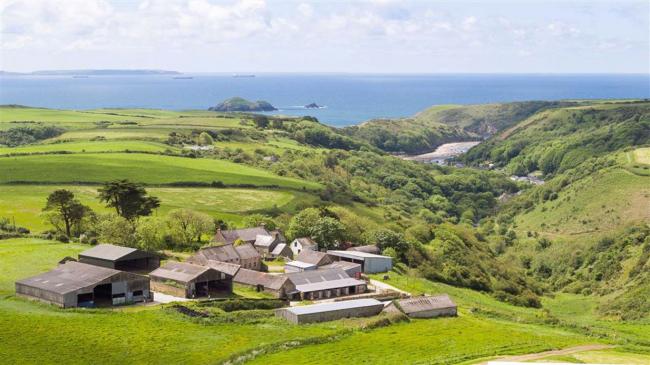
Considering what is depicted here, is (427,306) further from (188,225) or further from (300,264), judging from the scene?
(188,225)

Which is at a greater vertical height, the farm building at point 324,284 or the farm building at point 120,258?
the farm building at point 120,258

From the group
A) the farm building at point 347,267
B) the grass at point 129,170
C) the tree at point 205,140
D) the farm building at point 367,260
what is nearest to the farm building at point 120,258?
the farm building at point 347,267

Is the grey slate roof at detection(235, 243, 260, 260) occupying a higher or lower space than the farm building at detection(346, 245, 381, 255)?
higher

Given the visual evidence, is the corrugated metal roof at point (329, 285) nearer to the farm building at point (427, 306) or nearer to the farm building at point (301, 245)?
the farm building at point (427, 306)

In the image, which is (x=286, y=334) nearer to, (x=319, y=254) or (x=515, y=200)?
(x=319, y=254)

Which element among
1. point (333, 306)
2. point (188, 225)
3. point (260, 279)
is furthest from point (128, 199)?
point (333, 306)

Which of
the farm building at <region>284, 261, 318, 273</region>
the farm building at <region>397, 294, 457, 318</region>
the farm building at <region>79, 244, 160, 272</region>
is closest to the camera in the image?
the farm building at <region>397, 294, 457, 318</region>

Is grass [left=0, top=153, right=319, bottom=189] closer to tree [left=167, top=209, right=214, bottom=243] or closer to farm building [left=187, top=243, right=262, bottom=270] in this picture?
tree [left=167, top=209, right=214, bottom=243]

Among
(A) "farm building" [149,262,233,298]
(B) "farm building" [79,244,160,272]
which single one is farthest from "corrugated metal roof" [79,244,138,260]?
(A) "farm building" [149,262,233,298]
